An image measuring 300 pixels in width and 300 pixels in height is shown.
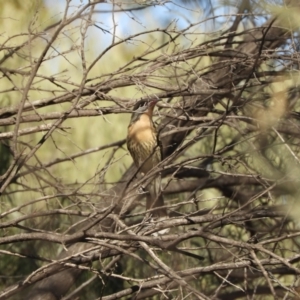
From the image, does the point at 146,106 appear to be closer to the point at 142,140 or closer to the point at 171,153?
the point at 171,153

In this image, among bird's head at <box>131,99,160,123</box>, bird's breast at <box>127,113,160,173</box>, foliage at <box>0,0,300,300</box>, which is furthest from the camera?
bird's breast at <box>127,113,160,173</box>

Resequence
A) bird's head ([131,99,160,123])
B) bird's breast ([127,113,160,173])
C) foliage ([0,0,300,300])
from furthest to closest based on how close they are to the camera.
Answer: bird's breast ([127,113,160,173]) → bird's head ([131,99,160,123]) → foliage ([0,0,300,300])

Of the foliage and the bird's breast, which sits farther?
the bird's breast

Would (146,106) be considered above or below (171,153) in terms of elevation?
above

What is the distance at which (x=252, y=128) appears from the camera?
4062mm

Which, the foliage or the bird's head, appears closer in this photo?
the foliage

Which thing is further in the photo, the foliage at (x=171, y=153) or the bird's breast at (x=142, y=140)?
the bird's breast at (x=142, y=140)

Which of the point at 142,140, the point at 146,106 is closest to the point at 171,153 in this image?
the point at 146,106

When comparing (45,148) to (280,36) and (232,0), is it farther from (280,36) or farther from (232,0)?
(232,0)

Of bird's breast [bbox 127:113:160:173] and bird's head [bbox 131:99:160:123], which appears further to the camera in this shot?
bird's breast [bbox 127:113:160:173]

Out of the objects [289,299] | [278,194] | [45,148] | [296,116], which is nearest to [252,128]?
[296,116]

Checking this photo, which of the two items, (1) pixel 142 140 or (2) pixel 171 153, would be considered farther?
(1) pixel 142 140

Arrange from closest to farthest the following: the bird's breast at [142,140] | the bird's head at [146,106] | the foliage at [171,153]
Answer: the foliage at [171,153], the bird's head at [146,106], the bird's breast at [142,140]

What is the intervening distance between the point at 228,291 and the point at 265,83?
2087 millimetres
